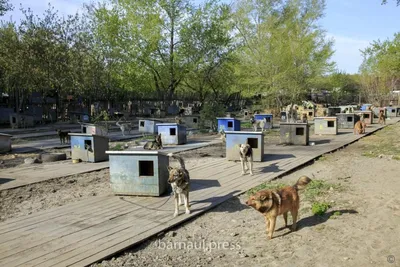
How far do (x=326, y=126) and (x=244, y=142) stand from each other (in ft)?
34.8

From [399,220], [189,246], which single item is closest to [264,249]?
[189,246]

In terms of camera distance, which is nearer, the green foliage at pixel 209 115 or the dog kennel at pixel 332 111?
the green foliage at pixel 209 115

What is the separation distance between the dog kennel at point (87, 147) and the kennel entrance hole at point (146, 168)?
→ 4.79m

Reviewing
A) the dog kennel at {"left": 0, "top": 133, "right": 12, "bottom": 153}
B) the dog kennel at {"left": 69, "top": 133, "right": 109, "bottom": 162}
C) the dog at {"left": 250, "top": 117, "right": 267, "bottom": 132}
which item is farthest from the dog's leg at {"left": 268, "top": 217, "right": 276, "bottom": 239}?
the dog at {"left": 250, "top": 117, "right": 267, "bottom": 132}

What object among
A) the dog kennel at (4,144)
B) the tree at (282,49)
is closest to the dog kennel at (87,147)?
the dog kennel at (4,144)

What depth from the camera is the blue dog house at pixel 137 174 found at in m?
7.08

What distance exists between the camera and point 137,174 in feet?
23.4

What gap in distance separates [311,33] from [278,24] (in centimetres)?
362

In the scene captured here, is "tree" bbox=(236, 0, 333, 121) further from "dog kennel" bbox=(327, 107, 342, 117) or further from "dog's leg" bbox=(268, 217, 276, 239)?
"dog's leg" bbox=(268, 217, 276, 239)

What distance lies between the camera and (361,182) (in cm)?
846

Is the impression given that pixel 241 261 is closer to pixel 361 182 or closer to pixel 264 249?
pixel 264 249

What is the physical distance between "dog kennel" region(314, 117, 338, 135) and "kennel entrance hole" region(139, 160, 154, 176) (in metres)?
14.9

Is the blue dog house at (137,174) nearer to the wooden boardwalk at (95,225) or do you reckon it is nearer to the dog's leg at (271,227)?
the wooden boardwalk at (95,225)

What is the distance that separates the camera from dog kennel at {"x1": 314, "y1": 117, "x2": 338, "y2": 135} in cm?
1962
